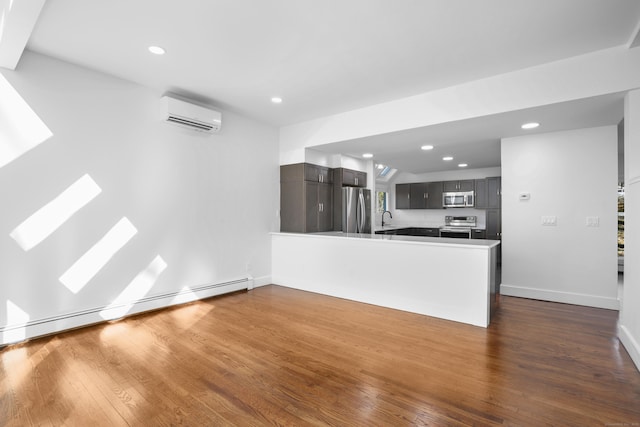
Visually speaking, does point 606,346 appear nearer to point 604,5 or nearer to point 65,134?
point 604,5

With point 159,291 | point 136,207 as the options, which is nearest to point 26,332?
point 159,291

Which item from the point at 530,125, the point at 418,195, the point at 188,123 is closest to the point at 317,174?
the point at 188,123

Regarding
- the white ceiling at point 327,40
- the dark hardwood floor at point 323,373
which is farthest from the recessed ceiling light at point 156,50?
the dark hardwood floor at point 323,373

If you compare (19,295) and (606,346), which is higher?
(19,295)

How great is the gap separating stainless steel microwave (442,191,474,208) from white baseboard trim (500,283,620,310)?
358 centimetres

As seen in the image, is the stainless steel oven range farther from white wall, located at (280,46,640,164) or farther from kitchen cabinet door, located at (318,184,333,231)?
white wall, located at (280,46,640,164)

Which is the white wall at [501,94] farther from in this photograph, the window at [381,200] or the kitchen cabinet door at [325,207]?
the window at [381,200]

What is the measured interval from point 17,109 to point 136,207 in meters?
1.37

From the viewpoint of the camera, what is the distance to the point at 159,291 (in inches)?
155

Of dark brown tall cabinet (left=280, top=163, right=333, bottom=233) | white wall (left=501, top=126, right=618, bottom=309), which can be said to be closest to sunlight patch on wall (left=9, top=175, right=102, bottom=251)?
dark brown tall cabinet (left=280, top=163, right=333, bottom=233)

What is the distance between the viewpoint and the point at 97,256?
3395 millimetres

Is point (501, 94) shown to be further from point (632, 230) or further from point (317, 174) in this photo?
point (317, 174)

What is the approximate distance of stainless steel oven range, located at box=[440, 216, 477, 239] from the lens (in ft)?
25.7

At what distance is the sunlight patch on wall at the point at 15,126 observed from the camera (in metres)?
2.82
